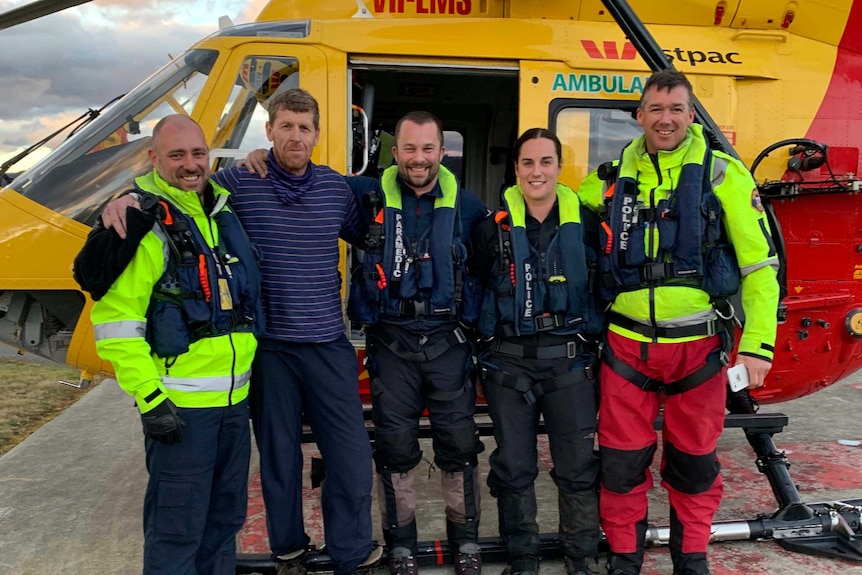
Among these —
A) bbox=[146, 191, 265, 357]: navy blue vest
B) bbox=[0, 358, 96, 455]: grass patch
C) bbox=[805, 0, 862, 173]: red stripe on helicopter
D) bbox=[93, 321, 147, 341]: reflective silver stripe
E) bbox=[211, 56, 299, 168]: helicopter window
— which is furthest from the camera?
bbox=[0, 358, 96, 455]: grass patch

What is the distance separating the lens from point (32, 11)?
331cm

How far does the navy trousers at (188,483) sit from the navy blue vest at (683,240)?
1.76 meters

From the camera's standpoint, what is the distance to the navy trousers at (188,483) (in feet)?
7.65

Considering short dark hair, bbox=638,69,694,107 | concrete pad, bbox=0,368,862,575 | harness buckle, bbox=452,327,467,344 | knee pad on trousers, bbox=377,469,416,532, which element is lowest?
concrete pad, bbox=0,368,862,575

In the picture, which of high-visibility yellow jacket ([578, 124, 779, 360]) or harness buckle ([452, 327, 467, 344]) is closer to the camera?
high-visibility yellow jacket ([578, 124, 779, 360])

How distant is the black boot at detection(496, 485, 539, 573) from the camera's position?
A: 288 cm

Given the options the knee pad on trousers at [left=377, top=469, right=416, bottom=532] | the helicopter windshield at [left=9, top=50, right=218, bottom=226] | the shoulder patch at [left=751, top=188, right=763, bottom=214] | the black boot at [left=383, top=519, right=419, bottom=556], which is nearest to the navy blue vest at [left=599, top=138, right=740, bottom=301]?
the shoulder patch at [left=751, top=188, right=763, bottom=214]

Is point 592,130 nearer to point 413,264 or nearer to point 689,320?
point 689,320

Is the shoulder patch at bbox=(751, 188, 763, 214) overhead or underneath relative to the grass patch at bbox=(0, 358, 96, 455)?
overhead

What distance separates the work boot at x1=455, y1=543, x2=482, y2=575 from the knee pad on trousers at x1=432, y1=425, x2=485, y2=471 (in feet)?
1.32

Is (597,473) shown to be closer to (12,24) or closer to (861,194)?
(861,194)

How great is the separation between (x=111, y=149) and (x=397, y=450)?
7.63ft

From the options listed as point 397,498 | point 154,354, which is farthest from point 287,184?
point 397,498

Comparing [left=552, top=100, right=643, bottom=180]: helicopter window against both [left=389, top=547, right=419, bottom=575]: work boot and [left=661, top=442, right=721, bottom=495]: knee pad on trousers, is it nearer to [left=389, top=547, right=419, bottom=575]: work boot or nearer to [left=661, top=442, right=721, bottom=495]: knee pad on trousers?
[left=661, top=442, right=721, bottom=495]: knee pad on trousers
